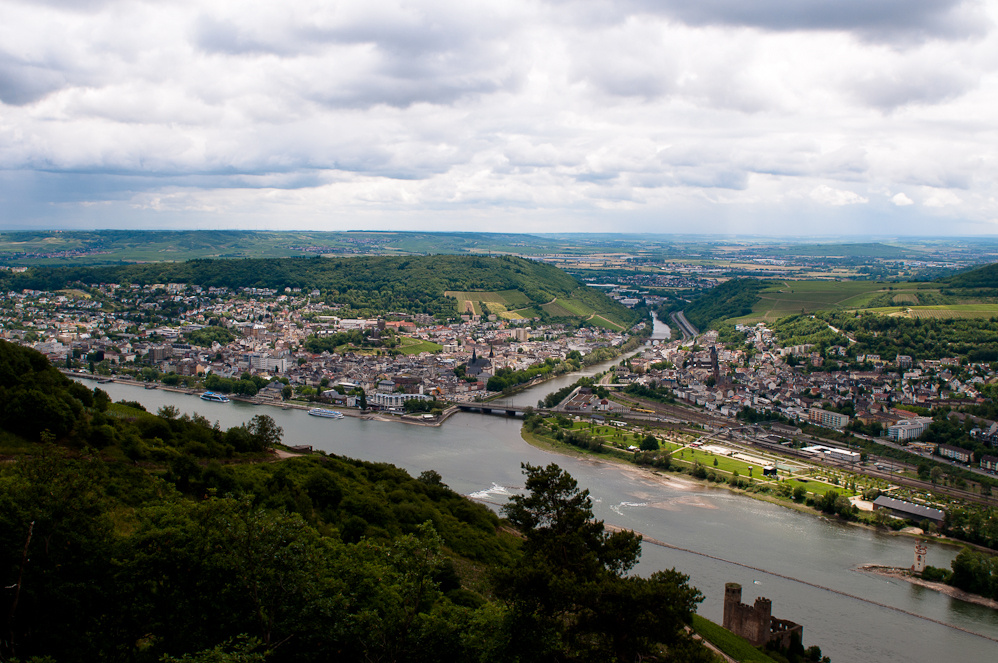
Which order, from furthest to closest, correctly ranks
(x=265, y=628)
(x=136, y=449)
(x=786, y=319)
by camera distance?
1. (x=786, y=319)
2. (x=136, y=449)
3. (x=265, y=628)

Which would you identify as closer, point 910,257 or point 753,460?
point 753,460

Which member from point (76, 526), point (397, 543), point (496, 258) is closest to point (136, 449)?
point (76, 526)

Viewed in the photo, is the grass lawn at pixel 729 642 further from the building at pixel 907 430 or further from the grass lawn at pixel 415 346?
the grass lawn at pixel 415 346

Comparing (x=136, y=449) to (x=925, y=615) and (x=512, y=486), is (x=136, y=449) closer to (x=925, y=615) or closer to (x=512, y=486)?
(x=512, y=486)

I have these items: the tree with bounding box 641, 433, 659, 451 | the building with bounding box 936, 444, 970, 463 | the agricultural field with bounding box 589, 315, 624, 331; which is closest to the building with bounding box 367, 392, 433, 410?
the tree with bounding box 641, 433, 659, 451

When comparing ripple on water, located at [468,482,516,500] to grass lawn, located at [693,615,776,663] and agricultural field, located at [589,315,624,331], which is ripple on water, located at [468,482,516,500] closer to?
grass lawn, located at [693,615,776,663]

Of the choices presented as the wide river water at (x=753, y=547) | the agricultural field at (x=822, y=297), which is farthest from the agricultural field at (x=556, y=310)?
the wide river water at (x=753, y=547)

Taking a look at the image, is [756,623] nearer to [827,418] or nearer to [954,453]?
[954,453]
